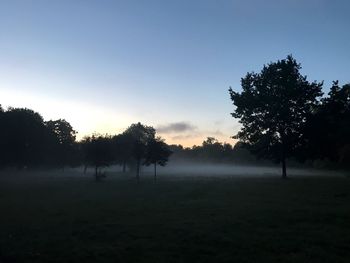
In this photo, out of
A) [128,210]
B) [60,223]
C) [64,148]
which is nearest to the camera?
[60,223]

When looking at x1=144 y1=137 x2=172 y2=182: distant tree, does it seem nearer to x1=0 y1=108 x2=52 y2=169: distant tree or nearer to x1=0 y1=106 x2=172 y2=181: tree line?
x1=0 y1=106 x2=172 y2=181: tree line

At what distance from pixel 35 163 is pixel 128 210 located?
274 ft

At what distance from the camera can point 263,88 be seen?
203 feet

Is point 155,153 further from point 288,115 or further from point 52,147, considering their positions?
point 52,147

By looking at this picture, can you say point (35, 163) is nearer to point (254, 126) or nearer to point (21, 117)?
point (21, 117)

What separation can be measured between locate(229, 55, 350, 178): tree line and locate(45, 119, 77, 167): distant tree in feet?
213

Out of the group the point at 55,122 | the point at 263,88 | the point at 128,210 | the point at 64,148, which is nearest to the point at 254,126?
the point at 263,88

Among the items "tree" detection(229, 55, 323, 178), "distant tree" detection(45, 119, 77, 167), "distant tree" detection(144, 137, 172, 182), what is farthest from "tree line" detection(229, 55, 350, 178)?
"distant tree" detection(45, 119, 77, 167)

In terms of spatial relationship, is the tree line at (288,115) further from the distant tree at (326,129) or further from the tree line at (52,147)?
the tree line at (52,147)

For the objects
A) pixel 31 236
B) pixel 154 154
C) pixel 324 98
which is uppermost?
pixel 324 98

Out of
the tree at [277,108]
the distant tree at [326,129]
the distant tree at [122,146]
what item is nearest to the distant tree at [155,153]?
the tree at [277,108]

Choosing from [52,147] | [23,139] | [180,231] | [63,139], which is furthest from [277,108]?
[63,139]

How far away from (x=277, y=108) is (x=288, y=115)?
178 centimetres

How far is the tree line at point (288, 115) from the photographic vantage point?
59062 millimetres
